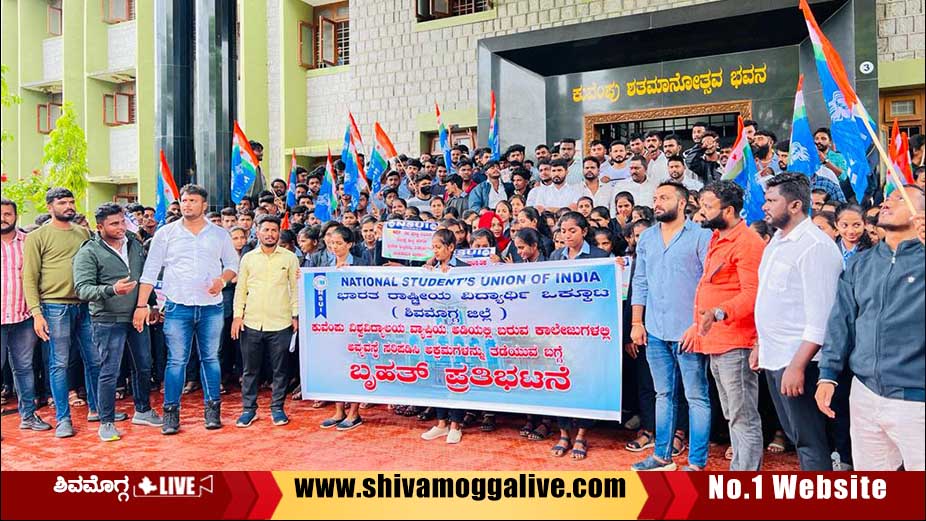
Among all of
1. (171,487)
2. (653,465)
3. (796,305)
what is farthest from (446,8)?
(171,487)

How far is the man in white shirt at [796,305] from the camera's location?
3543 millimetres

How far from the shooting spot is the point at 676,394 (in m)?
4.54

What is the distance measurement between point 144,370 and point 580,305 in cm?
360

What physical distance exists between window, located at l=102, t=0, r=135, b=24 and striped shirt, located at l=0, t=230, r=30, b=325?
56.8ft

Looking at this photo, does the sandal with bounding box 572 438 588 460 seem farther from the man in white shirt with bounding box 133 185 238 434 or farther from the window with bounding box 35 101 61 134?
the window with bounding box 35 101 61 134

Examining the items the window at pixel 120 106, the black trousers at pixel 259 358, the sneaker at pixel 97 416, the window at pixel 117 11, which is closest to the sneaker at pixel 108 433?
the sneaker at pixel 97 416

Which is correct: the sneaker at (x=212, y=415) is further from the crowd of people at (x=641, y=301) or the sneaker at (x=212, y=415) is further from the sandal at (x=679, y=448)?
the sandal at (x=679, y=448)

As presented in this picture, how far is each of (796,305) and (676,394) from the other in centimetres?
113

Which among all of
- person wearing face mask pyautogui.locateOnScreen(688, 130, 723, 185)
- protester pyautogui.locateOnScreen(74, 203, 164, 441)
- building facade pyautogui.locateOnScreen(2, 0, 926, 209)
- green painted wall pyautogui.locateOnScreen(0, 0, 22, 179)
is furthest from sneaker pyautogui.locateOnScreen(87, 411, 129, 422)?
green painted wall pyautogui.locateOnScreen(0, 0, 22, 179)

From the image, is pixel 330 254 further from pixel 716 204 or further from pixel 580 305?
pixel 716 204

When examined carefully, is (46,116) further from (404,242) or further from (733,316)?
(733,316)

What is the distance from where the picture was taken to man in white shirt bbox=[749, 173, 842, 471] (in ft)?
11.6

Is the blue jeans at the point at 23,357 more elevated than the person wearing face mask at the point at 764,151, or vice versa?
the person wearing face mask at the point at 764,151

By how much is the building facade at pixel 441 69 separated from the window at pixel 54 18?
54mm
